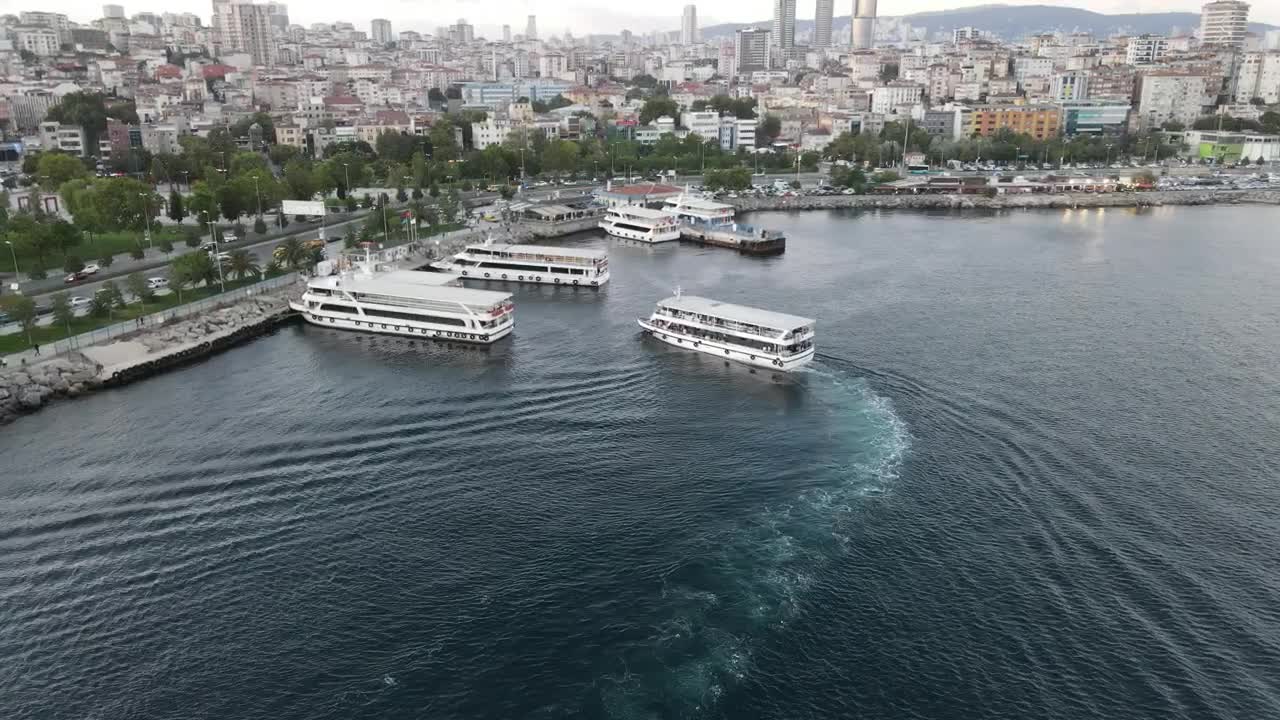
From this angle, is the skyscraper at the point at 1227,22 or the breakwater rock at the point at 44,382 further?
the skyscraper at the point at 1227,22

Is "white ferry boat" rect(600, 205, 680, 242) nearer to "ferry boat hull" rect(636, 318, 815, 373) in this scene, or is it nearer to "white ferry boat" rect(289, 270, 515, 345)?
"white ferry boat" rect(289, 270, 515, 345)

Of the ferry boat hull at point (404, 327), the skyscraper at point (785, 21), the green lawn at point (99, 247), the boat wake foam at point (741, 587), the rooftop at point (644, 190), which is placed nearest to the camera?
the boat wake foam at point (741, 587)

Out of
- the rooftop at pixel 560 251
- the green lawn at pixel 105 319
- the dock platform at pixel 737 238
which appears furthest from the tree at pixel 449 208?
the green lawn at pixel 105 319

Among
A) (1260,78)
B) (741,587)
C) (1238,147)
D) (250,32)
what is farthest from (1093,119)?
(250,32)

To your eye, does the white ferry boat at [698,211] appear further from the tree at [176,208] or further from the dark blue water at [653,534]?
the tree at [176,208]

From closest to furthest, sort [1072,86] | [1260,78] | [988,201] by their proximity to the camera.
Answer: [988,201]
[1072,86]
[1260,78]

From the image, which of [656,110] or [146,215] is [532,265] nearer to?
[146,215]
